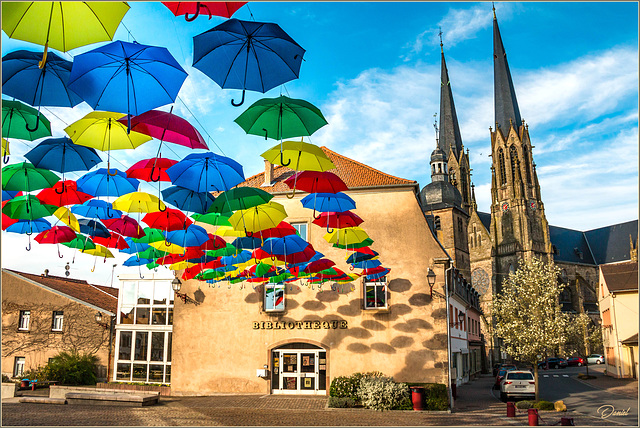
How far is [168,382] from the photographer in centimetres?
2169

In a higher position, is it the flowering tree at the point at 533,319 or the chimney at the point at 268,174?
the chimney at the point at 268,174

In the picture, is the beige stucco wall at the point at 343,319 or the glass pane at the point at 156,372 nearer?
the beige stucco wall at the point at 343,319

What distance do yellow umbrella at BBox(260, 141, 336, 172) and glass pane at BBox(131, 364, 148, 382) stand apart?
54.7 ft

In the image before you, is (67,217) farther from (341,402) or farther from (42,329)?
(42,329)

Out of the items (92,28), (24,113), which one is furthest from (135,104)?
(24,113)

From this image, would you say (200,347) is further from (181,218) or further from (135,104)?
(135,104)

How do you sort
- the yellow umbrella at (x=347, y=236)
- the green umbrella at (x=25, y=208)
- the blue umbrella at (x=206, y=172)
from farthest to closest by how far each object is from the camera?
the yellow umbrella at (x=347, y=236) < the green umbrella at (x=25, y=208) < the blue umbrella at (x=206, y=172)

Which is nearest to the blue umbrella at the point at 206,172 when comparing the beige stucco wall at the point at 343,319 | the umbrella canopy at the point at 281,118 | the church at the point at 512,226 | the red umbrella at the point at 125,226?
the umbrella canopy at the point at 281,118

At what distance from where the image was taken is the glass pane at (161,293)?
75.3 ft

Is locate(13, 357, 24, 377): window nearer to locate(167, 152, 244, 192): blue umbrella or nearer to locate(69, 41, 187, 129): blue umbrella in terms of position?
locate(167, 152, 244, 192): blue umbrella

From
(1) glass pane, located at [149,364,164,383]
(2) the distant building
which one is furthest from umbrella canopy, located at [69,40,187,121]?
(2) the distant building

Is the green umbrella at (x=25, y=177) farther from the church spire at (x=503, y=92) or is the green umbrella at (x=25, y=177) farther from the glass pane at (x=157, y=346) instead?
the church spire at (x=503, y=92)

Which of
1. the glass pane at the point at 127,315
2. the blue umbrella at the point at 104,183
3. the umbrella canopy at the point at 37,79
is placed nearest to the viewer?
the umbrella canopy at the point at 37,79

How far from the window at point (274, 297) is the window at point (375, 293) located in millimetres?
3576
